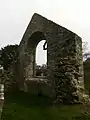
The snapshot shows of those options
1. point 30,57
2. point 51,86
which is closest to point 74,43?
point 51,86

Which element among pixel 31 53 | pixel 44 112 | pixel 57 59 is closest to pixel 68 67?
pixel 44 112

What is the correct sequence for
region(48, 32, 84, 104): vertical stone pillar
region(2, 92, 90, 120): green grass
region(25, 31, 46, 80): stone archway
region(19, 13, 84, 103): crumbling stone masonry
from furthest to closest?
region(25, 31, 46, 80): stone archway → region(19, 13, 84, 103): crumbling stone masonry → region(48, 32, 84, 104): vertical stone pillar → region(2, 92, 90, 120): green grass

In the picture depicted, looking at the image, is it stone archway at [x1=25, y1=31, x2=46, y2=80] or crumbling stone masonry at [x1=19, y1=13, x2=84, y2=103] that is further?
stone archway at [x1=25, y1=31, x2=46, y2=80]

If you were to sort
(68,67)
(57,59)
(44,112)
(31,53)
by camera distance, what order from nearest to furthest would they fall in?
(44,112) < (68,67) < (57,59) < (31,53)

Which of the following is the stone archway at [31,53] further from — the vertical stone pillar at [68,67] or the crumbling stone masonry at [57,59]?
the vertical stone pillar at [68,67]

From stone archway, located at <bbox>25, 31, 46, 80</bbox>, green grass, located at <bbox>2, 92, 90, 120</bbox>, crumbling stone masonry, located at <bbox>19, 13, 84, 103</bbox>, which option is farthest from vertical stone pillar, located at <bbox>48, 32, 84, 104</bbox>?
stone archway, located at <bbox>25, 31, 46, 80</bbox>

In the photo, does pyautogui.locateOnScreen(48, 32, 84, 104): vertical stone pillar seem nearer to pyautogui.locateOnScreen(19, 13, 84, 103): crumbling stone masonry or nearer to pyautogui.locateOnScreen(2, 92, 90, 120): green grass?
pyautogui.locateOnScreen(19, 13, 84, 103): crumbling stone masonry

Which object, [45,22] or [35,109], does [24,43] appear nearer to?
[45,22]

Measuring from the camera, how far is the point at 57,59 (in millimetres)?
12391

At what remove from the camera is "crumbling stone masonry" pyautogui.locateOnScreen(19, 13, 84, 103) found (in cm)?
1054

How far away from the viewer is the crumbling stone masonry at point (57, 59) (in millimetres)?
10539

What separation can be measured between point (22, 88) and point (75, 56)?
699cm

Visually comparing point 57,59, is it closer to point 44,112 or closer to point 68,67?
point 68,67

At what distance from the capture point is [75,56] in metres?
11.3
